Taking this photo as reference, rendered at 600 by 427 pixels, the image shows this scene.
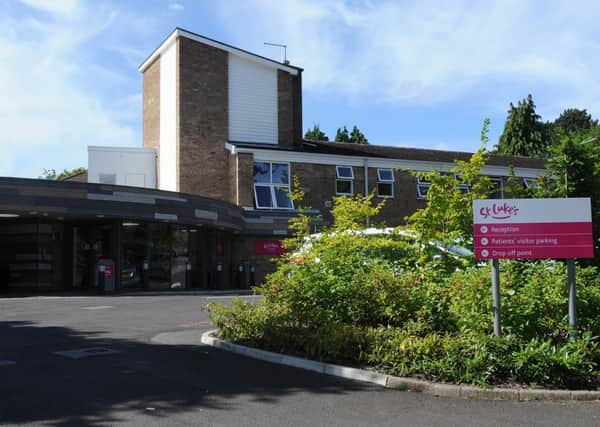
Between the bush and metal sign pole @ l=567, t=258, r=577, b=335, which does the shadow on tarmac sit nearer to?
the bush

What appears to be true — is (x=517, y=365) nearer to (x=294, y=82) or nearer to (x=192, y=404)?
(x=192, y=404)

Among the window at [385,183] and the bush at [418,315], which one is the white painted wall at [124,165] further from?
the bush at [418,315]

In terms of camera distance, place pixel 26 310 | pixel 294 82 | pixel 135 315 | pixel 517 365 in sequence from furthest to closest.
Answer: pixel 294 82 → pixel 26 310 → pixel 135 315 → pixel 517 365

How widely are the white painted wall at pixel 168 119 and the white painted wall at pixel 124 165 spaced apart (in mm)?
759

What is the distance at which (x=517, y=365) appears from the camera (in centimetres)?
733

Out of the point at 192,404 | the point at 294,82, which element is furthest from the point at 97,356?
the point at 294,82

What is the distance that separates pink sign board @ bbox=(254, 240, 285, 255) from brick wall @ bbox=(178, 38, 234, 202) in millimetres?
2750

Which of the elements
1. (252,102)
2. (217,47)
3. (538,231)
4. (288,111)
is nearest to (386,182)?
(288,111)

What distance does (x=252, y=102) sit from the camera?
107 feet

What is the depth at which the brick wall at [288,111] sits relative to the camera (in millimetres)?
33562

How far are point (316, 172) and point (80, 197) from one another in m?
13.1

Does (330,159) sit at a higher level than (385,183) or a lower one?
higher

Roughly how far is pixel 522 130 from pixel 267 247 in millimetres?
40056

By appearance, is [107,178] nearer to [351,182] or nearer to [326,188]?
[326,188]
